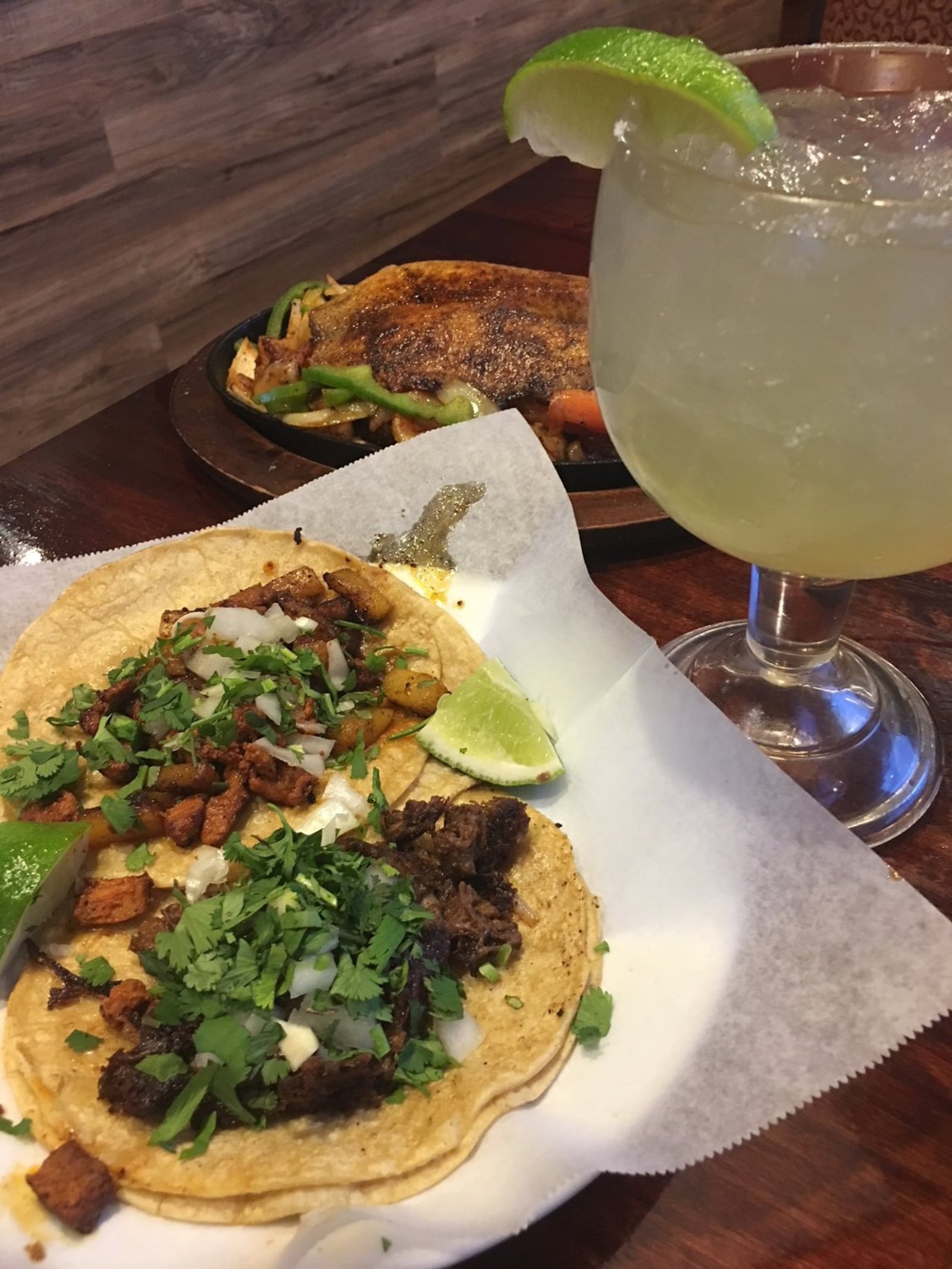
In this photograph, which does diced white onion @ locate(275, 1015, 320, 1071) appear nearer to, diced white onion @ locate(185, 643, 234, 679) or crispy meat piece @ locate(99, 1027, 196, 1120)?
crispy meat piece @ locate(99, 1027, 196, 1120)

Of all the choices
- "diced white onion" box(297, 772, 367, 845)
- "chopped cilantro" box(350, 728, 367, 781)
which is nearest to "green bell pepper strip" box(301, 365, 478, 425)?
"chopped cilantro" box(350, 728, 367, 781)

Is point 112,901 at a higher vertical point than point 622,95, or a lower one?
lower

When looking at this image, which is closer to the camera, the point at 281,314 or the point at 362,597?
the point at 362,597

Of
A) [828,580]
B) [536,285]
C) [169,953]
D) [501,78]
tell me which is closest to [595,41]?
[828,580]

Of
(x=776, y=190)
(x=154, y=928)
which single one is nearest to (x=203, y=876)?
(x=154, y=928)

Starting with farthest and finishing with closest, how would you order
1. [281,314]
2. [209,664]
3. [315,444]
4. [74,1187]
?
[281,314]
[315,444]
[209,664]
[74,1187]

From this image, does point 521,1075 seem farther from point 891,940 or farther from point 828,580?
point 828,580

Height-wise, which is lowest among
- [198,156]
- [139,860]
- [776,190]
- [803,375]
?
[139,860]

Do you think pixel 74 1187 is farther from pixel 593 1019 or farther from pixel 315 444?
pixel 315 444
